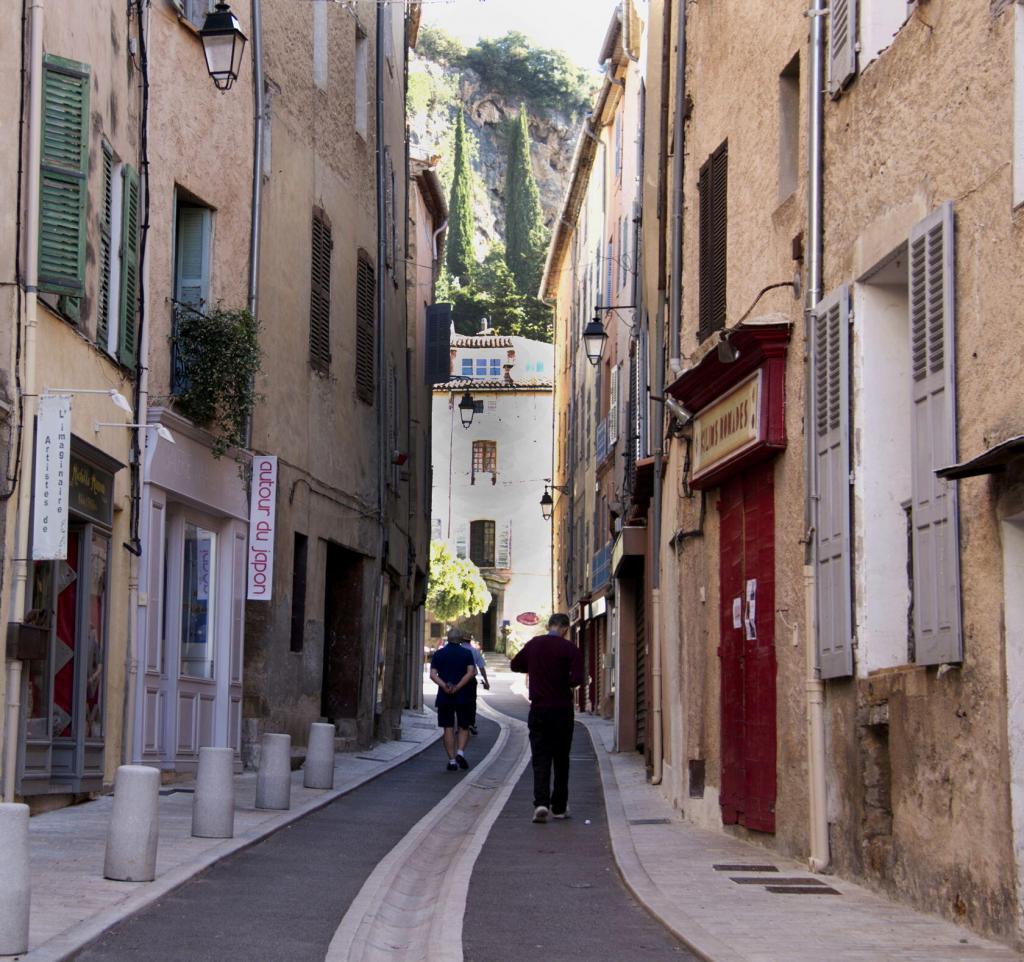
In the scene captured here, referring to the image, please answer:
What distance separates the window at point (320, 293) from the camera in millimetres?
21719

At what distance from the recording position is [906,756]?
9258 mm

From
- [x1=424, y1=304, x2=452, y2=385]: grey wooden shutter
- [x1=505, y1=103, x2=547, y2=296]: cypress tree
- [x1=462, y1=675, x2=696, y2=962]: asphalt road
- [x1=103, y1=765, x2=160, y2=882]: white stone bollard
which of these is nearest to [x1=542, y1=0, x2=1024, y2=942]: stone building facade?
[x1=462, y1=675, x2=696, y2=962]: asphalt road

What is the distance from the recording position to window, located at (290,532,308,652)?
69.4ft

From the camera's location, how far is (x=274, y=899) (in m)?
9.09

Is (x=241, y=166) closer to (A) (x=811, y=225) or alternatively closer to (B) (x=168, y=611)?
(B) (x=168, y=611)

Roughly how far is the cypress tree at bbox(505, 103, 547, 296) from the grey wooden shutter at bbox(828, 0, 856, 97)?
8149 centimetres

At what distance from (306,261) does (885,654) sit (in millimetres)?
12939

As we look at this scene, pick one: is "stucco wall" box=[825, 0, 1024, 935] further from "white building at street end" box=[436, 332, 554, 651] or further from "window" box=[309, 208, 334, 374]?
"white building at street end" box=[436, 332, 554, 651]

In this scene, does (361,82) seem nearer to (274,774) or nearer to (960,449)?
(274,774)

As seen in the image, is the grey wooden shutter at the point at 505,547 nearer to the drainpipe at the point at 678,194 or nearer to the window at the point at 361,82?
the window at the point at 361,82

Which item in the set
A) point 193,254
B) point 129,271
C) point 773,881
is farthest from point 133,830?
point 193,254

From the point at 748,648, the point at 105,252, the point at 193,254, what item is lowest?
the point at 748,648

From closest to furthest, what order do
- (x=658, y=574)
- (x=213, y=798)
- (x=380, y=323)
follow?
(x=213, y=798)
(x=658, y=574)
(x=380, y=323)

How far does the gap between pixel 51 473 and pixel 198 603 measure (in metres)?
5.51
